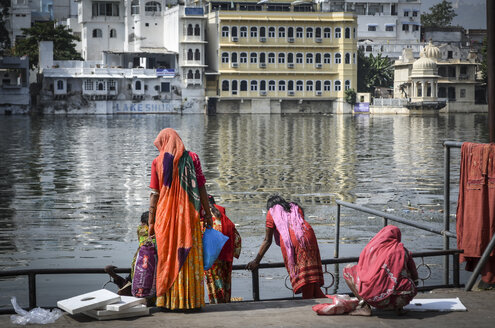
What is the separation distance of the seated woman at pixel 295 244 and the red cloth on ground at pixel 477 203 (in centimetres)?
128

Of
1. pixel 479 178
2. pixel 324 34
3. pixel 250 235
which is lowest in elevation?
pixel 250 235

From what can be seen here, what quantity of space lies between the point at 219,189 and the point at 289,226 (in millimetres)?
12191

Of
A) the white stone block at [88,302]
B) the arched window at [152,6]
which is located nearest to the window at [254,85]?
the arched window at [152,6]

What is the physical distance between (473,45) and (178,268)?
84.0 meters

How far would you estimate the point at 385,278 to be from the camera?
6176mm

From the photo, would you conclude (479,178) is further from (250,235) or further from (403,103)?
(403,103)

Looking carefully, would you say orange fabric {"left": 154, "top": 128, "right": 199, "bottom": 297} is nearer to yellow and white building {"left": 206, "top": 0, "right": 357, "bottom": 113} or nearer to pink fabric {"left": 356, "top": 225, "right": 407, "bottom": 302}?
pink fabric {"left": 356, "top": 225, "right": 407, "bottom": 302}

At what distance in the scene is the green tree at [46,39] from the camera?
219 feet

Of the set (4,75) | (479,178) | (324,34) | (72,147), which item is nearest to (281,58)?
(324,34)

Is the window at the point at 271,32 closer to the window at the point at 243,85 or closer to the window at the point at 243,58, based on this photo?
the window at the point at 243,58

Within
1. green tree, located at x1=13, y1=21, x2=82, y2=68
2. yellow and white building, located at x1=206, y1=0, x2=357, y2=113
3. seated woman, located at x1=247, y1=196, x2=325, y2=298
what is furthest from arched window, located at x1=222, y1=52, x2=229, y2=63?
seated woman, located at x1=247, y1=196, x2=325, y2=298

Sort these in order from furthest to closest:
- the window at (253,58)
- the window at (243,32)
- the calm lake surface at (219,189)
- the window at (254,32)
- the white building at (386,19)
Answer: the white building at (386,19), the window at (253,58), the window at (254,32), the window at (243,32), the calm lake surface at (219,189)

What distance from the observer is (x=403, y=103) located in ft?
224

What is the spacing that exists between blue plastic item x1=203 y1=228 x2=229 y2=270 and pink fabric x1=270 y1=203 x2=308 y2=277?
0.55 meters
